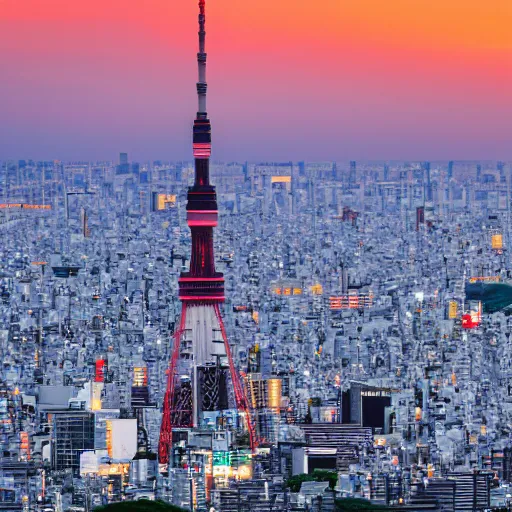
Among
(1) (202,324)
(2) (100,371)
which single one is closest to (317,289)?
(1) (202,324)

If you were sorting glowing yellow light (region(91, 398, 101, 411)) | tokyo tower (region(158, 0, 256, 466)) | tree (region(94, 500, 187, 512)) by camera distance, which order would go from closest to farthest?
→ tree (region(94, 500, 187, 512)), glowing yellow light (region(91, 398, 101, 411)), tokyo tower (region(158, 0, 256, 466))

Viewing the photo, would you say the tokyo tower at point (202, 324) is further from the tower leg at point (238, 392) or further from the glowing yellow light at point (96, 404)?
the glowing yellow light at point (96, 404)

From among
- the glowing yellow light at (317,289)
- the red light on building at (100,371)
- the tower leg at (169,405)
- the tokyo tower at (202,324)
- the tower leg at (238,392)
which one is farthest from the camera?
the glowing yellow light at (317,289)

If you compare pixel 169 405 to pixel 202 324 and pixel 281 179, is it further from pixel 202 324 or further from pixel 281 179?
pixel 281 179

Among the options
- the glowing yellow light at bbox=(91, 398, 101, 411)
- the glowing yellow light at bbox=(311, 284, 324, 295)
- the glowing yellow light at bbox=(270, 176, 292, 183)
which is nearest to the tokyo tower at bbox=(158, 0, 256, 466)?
the glowing yellow light at bbox=(91, 398, 101, 411)

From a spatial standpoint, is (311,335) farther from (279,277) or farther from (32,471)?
(32,471)

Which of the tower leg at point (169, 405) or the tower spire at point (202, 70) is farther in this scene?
the tower spire at point (202, 70)

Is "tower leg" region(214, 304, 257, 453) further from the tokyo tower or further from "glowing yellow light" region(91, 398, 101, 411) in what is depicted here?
"glowing yellow light" region(91, 398, 101, 411)

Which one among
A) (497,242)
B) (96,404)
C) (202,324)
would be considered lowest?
(96,404)

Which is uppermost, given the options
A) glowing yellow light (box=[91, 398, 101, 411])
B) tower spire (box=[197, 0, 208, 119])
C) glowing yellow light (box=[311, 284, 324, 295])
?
tower spire (box=[197, 0, 208, 119])

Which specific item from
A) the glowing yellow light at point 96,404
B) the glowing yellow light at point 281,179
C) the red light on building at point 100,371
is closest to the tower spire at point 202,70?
the red light on building at point 100,371
